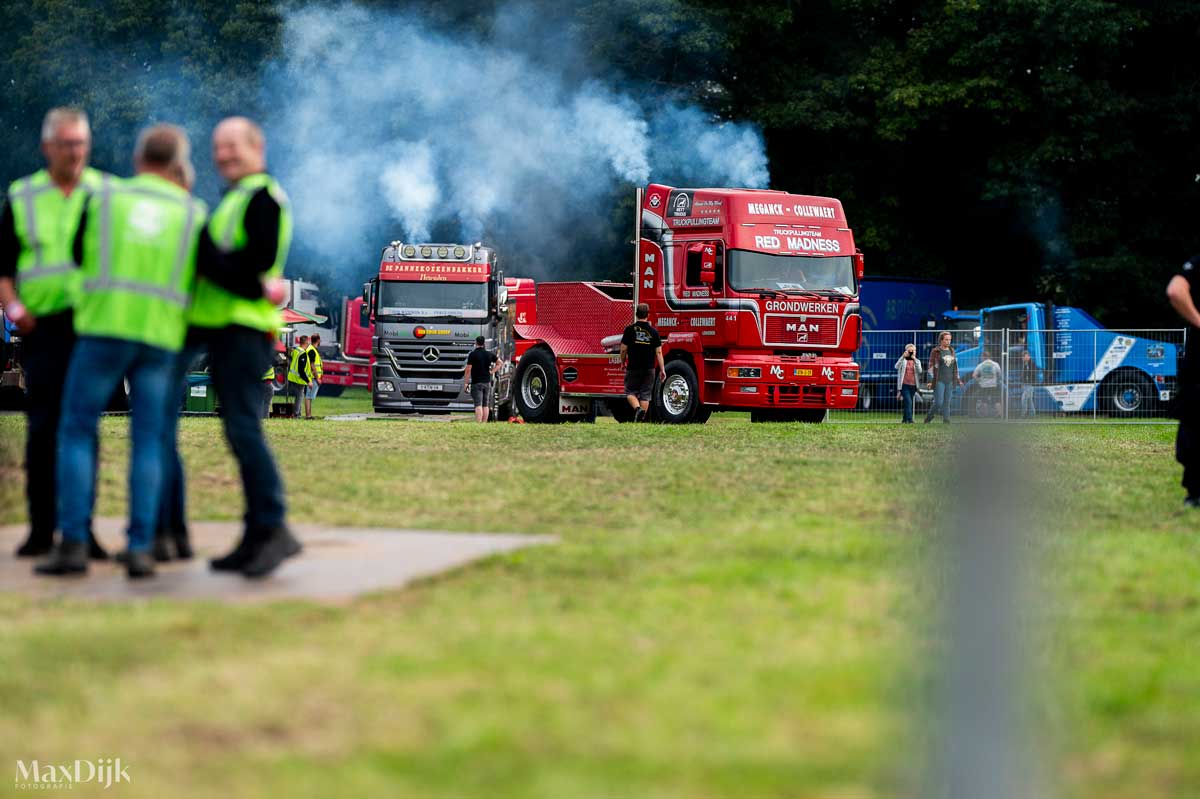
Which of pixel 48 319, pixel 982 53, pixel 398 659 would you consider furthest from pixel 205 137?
pixel 398 659

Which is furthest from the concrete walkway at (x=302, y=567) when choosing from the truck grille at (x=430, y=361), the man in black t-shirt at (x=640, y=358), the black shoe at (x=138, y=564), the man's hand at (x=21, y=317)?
the truck grille at (x=430, y=361)

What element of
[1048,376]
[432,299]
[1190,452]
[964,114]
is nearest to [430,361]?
[432,299]

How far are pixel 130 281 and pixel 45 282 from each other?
0.75 metres

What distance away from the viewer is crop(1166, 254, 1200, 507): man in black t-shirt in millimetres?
10844

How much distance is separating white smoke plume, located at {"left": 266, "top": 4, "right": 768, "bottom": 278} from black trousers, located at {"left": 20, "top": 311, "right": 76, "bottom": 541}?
31.0m

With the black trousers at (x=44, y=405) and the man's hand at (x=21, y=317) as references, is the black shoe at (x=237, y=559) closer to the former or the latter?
the black trousers at (x=44, y=405)

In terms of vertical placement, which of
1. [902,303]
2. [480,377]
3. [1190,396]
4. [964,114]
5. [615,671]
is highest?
[964,114]

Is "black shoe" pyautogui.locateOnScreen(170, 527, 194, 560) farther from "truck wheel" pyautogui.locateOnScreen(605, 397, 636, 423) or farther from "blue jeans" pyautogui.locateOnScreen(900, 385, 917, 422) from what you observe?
"blue jeans" pyautogui.locateOnScreen(900, 385, 917, 422)

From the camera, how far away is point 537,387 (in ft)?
93.0

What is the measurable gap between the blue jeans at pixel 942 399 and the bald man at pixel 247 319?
74.7ft

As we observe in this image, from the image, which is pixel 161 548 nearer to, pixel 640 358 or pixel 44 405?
pixel 44 405

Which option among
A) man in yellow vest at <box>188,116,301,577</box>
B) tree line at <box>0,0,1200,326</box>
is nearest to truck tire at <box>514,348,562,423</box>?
tree line at <box>0,0,1200,326</box>

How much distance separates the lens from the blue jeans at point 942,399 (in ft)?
95.8

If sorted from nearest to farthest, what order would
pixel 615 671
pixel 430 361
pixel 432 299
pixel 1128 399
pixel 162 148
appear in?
pixel 615 671
pixel 162 148
pixel 1128 399
pixel 432 299
pixel 430 361
